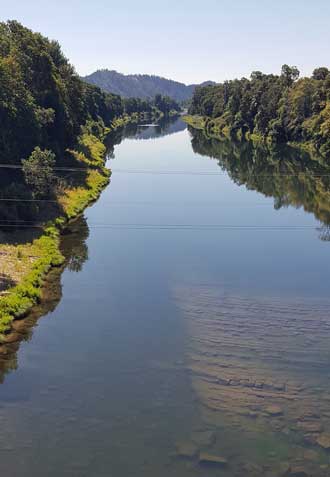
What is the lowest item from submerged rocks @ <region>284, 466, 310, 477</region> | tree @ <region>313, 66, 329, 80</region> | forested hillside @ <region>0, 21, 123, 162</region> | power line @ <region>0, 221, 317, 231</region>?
submerged rocks @ <region>284, 466, 310, 477</region>

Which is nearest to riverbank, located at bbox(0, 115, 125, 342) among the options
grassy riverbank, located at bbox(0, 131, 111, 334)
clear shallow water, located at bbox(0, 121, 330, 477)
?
grassy riverbank, located at bbox(0, 131, 111, 334)

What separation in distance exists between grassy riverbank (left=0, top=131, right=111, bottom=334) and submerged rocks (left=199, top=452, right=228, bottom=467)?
15.1m

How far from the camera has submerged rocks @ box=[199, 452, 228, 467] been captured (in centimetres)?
2034

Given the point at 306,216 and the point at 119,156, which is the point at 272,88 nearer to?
the point at 119,156

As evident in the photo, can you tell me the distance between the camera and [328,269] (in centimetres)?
4494

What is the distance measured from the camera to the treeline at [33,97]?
171 feet

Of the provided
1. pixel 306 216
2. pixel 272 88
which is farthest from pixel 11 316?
pixel 272 88

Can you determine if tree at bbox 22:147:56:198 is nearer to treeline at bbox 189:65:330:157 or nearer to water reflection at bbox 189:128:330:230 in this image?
water reflection at bbox 189:128:330:230

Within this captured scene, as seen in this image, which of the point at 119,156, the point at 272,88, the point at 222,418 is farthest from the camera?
the point at 272,88

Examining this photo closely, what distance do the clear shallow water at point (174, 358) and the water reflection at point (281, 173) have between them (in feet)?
51.5

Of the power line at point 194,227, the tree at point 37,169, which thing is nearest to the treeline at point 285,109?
the power line at point 194,227

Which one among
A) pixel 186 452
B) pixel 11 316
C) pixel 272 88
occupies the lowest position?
pixel 186 452

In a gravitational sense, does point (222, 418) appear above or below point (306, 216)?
below

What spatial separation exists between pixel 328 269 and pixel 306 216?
71.3 feet
